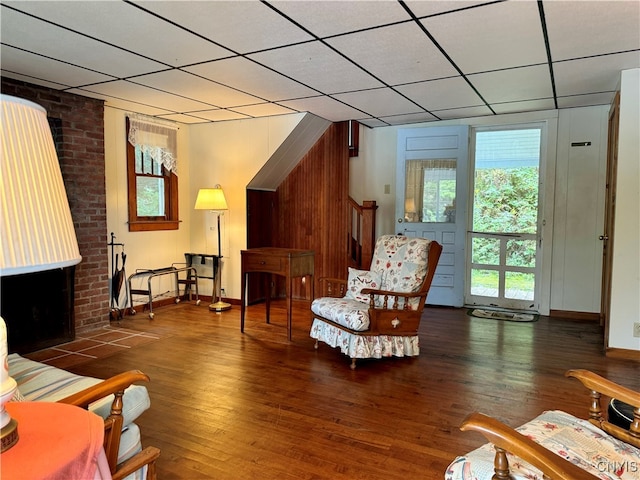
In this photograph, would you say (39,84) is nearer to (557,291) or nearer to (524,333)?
(524,333)

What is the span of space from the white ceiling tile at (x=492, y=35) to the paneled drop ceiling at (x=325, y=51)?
0.04ft

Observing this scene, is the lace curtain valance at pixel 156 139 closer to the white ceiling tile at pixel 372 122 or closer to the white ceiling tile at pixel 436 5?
the white ceiling tile at pixel 372 122

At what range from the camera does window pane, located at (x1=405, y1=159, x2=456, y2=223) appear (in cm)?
547

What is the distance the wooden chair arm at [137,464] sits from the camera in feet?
4.98

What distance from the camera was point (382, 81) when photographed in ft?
12.4

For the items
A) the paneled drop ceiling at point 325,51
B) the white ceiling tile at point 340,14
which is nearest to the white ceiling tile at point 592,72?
the paneled drop ceiling at point 325,51

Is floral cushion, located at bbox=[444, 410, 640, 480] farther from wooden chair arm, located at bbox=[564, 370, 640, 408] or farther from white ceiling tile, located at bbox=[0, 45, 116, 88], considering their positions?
white ceiling tile, located at bbox=[0, 45, 116, 88]

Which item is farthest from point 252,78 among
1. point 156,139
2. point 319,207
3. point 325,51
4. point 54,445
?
point 54,445

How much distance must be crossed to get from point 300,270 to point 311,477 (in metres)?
2.29

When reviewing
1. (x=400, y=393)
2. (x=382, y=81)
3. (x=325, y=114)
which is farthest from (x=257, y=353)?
(x=325, y=114)

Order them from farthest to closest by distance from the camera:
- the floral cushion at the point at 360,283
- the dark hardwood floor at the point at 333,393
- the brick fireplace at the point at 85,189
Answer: the brick fireplace at the point at 85,189, the floral cushion at the point at 360,283, the dark hardwood floor at the point at 333,393

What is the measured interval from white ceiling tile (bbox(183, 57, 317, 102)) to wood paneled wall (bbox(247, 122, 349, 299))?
147 centimetres

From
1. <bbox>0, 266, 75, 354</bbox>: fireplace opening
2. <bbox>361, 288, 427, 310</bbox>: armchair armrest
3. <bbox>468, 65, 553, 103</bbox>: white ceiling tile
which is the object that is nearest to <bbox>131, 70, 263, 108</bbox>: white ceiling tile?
<bbox>0, 266, 75, 354</bbox>: fireplace opening

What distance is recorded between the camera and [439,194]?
5.53 meters
